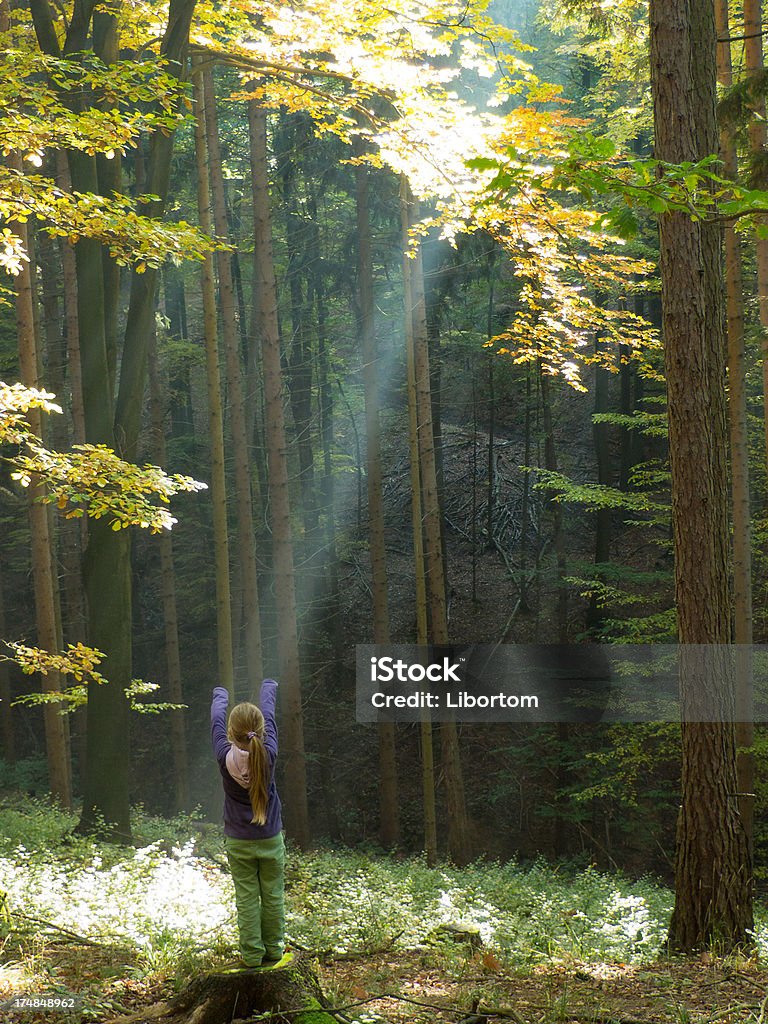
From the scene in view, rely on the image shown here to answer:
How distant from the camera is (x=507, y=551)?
2041 cm

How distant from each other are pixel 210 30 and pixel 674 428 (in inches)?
273

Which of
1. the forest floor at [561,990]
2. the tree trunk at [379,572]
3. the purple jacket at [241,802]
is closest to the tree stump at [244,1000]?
the forest floor at [561,990]

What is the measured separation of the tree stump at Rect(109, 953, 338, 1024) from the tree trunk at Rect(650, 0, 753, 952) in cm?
295

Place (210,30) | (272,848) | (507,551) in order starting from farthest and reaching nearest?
(507,551) → (210,30) → (272,848)

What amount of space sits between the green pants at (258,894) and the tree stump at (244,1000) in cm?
17

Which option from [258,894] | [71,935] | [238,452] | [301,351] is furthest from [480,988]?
[301,351]

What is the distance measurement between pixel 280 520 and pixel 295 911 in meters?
6.83

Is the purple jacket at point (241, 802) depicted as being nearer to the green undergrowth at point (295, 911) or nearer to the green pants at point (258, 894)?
the green pants at point (258, 894)

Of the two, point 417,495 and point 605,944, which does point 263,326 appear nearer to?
point 417,495

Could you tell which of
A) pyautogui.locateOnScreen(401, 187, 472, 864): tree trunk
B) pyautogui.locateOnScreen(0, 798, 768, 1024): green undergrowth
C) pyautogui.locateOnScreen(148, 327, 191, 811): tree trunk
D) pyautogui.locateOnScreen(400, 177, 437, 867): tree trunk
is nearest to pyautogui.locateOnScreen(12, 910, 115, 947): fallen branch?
pyautogui.locateOnScreen(0, 798, 768, 1024): green undergrowth

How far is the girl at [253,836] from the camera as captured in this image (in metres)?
4.01

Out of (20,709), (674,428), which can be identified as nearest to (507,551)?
(20,709)

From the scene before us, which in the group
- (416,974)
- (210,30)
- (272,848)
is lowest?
(416,974)

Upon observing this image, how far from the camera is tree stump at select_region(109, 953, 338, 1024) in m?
3.68
